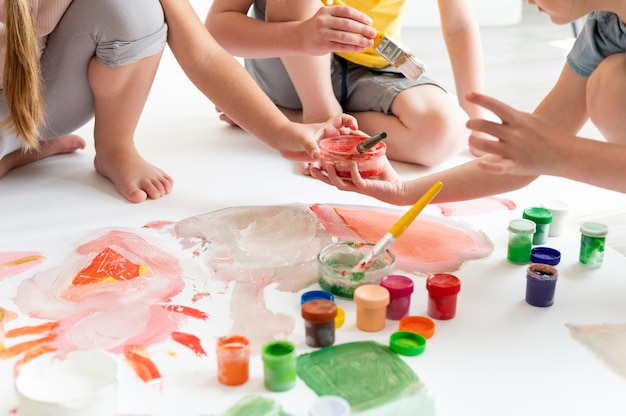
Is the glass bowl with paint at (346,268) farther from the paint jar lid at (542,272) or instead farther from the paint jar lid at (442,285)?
the paint jar lid at (542,272)

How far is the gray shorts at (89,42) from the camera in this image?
4.51ft

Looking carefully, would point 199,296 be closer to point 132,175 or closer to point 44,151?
point 132,175

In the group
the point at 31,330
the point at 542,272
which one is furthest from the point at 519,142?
the point at 31,330

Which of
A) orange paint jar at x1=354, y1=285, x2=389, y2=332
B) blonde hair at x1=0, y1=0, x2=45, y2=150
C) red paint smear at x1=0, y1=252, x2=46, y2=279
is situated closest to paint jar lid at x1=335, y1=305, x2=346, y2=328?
orange paint jar at x1=354, y1=285, x2=389, y2=332

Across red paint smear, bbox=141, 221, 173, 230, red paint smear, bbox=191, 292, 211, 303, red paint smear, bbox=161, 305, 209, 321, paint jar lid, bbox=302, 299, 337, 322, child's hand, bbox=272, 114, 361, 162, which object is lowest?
red paint smear, bbox=141, 221, 173, 230

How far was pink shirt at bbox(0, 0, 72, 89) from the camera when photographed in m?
1.30

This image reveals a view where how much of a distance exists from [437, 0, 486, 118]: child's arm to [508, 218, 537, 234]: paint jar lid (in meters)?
0.55

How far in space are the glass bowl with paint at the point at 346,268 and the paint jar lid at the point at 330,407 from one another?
258 millimetres

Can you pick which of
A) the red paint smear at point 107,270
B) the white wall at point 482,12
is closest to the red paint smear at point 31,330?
the red paint smear at point 107,270

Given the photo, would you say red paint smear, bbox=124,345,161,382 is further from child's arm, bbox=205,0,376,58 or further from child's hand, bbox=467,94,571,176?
child's arm, bbox=205,0,376,58

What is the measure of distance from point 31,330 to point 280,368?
0.35 meters

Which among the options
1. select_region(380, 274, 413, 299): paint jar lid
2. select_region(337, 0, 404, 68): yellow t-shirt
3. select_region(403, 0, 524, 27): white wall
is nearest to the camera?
select_region(380, 274, 413, 299): paint jar lid

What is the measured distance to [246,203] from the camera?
4.69ft

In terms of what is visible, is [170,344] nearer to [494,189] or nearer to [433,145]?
[494,189]
